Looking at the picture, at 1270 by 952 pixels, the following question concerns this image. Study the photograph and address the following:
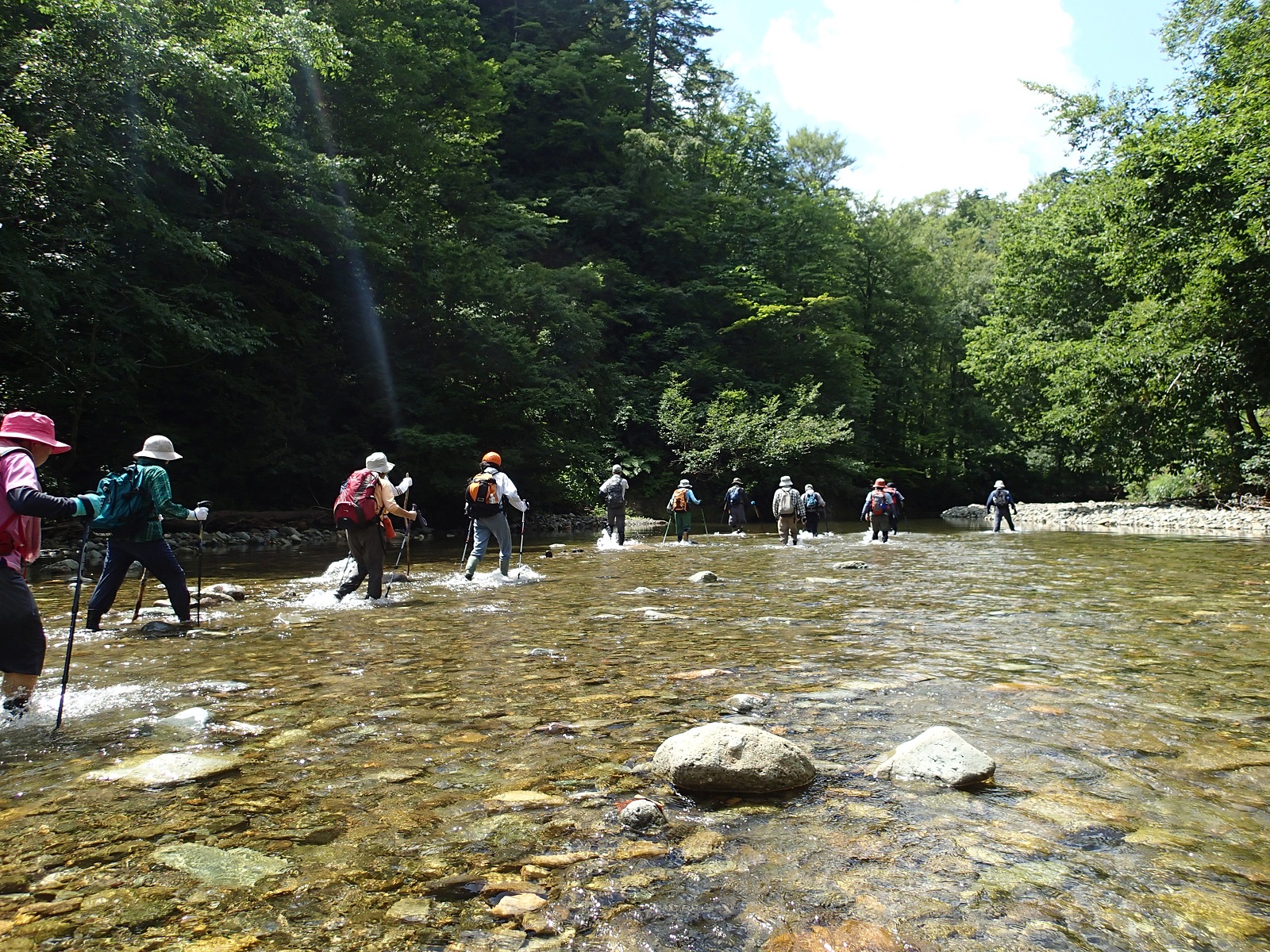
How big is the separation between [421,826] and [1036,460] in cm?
6202

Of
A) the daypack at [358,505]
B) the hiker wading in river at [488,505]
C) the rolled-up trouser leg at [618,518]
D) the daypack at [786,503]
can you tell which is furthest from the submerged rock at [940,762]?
the daypack at [786,503]

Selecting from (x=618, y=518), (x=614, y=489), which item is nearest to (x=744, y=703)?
(x=614, y=489)

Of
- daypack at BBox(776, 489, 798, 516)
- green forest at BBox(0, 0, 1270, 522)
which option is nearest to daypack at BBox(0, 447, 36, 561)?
A: green forest at BBox(0, 0, 1270, 522)

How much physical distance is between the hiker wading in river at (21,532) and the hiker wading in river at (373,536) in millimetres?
5318

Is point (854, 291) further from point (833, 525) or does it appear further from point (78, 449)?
point (78, 449)

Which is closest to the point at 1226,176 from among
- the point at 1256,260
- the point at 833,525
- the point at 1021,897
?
the point at 1256,260

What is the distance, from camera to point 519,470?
30.0 metres

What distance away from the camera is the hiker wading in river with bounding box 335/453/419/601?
10328 mm

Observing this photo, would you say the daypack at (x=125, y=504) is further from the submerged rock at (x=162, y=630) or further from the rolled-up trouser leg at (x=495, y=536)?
the rolled-up trouser leg at (x=495, y=536)


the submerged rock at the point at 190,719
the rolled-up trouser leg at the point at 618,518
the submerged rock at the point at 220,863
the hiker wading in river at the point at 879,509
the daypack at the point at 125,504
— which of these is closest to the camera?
the submerged rock at the point at 220,863

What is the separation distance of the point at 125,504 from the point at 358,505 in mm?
2674

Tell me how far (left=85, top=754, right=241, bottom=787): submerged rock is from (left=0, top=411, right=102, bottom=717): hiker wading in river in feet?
4.05

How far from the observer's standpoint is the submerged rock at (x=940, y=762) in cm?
379

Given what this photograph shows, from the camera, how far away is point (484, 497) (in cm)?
1292
